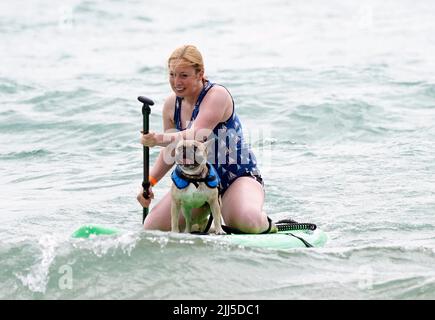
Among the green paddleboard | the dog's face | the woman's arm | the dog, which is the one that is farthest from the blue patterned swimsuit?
the dog's face

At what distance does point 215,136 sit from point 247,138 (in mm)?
5314

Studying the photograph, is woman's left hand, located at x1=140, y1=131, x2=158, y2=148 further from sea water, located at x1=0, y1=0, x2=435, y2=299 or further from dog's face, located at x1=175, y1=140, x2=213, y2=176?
sea water, located at x1=0, y1=0, x2=435, y2=299

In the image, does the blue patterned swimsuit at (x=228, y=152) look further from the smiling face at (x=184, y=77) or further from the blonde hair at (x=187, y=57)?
the blonde hair at (x=187, y=57)

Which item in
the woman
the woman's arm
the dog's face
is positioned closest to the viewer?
the dog's face

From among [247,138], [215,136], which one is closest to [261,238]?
[215,136]

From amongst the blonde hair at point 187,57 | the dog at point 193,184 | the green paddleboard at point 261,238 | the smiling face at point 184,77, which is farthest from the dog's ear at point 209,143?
the green paddleboard at point 261,238

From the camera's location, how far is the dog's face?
6.30 meters

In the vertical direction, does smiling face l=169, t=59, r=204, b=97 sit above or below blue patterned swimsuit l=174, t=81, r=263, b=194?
above

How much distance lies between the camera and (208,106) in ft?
22.4

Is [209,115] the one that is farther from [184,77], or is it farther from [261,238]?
[261,238]

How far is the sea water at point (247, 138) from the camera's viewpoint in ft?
21.1

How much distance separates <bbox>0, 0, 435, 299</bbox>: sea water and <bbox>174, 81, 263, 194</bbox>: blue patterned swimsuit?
638 millimetres
